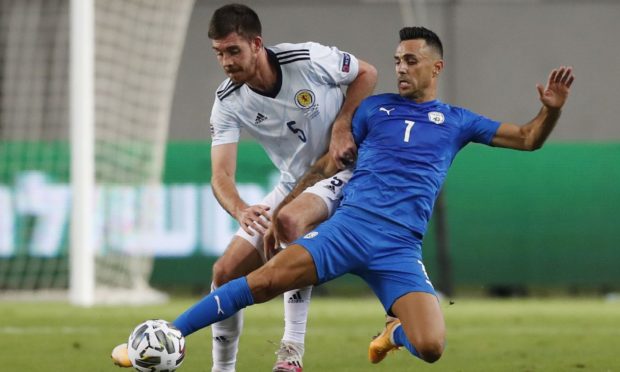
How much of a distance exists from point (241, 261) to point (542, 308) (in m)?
6.95

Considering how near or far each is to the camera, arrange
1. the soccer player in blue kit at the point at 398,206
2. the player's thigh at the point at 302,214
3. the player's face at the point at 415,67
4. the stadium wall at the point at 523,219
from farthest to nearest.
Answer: the stadium wall at the point at 523,219 < the player's face at the point at 415,67 < the player's thigh at the point at 302,214 < the soccer player in blue kit at the point at 398,206

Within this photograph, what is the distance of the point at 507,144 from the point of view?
648 centimetres

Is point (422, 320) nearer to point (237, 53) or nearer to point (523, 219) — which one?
point (237, 53)

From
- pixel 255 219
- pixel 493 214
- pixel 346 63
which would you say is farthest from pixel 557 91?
pixel 493 214

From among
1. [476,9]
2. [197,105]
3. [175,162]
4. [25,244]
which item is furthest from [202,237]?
[476,9]

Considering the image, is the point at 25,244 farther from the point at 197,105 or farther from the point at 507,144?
the point at 507,144

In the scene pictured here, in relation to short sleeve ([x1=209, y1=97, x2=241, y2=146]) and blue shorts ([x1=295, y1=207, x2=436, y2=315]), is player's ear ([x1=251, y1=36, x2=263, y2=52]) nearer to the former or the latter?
short sleeve ([x1=209, y1=97, x2=241, y2=146])

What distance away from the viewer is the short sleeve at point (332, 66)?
6781mm

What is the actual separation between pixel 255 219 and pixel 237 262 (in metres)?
0.49

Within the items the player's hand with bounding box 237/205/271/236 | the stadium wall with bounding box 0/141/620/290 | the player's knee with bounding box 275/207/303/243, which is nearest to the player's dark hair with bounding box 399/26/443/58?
the player's knee with bounding box 275/207/303/243

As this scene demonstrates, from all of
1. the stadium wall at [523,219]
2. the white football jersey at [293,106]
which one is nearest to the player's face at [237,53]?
the white football jersey at [293,106]

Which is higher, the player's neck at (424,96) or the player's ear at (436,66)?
the player's ear at (436,66)

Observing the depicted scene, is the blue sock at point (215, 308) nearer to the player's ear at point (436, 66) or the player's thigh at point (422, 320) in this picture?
the player's thigh at point (422, 320)

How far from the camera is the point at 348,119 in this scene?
671 cm
